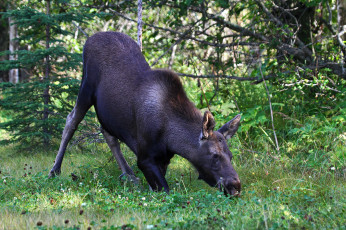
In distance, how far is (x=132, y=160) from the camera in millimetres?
7398

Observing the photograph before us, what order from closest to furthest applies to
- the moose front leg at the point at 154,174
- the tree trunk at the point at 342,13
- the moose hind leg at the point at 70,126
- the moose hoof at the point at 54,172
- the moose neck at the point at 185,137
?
the moose neck at the point at 185,137 → the moose front leg at the point at 154,174 → the moose hoof at the point at 54,172 → the moose hind leg at the point at 70,126 → the tree trunk at the point at 342,13

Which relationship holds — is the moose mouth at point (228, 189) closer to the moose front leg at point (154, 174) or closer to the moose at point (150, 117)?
the moose at point (150, 117)

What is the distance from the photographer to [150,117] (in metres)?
5.52

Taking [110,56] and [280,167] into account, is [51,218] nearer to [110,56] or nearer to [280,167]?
[110,56]

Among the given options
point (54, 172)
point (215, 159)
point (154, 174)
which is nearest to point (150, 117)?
point (154, 174)

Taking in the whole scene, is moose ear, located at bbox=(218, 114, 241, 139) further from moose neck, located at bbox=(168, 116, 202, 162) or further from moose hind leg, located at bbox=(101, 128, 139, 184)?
moose hind leg, located at bbox=(101, 128, 139, 184)

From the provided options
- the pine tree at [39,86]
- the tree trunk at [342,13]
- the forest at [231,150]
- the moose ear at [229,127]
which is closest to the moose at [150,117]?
the moose ear at [229,127]

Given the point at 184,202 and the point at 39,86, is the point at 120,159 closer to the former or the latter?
the point at 184,202

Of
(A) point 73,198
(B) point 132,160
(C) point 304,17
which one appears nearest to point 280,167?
(B) point 132,160

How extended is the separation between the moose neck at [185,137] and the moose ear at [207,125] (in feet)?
0.55

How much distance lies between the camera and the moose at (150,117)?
5199 mm

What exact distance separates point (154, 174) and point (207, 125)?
94 centimetres

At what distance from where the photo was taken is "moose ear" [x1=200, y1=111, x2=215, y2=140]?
506 cm

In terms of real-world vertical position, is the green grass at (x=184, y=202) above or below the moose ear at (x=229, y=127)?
below
